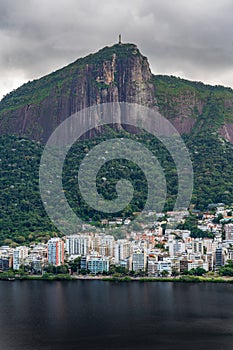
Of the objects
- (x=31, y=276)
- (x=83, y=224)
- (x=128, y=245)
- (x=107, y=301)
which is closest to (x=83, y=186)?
(x=83, y=224)

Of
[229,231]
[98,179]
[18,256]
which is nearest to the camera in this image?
[18,256]

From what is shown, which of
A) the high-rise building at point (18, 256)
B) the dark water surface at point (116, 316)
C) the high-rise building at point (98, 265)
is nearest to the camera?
the dark water surface at point (116, 316)

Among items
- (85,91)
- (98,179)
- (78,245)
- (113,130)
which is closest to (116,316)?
(78,245)

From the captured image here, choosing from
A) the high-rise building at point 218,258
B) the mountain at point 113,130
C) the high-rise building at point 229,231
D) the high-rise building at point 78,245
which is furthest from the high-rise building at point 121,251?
the mountain at point 113,130

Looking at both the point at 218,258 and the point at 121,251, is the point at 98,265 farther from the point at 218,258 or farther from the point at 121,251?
the point at 218,258

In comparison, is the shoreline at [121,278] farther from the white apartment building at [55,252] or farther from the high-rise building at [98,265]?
the white apartment building at [55,252]
